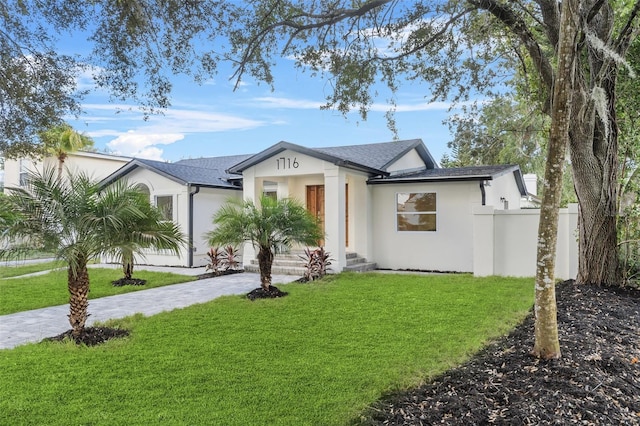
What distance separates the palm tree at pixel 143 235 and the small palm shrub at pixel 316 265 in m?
5.00

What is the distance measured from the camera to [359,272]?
12664 mm

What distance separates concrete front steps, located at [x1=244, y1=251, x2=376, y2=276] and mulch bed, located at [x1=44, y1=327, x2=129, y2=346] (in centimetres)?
654

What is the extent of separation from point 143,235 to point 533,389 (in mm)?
5270

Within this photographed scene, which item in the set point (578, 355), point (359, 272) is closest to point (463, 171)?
point (359, 272)

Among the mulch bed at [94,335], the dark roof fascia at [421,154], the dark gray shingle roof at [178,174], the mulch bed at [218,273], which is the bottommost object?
the mulch bed at [94,335]

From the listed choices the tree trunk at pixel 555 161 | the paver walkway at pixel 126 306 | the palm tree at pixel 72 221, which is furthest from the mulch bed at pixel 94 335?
the tree trunk at pixel 555 161

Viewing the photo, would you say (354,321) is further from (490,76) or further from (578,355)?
(490,76)

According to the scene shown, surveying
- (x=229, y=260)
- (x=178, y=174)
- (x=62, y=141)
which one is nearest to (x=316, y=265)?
(x=229, y=260)

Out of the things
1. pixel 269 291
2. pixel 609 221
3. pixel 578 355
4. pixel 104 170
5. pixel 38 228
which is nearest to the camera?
pixel 578 355

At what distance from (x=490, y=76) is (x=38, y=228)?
329 inches

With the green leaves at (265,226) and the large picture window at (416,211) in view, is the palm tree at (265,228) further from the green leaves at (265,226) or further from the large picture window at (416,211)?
the large picture window at (416,211)

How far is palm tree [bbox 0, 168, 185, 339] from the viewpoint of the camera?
221 inches

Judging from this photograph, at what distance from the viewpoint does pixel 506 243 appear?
1122 cm

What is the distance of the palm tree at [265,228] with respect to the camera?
9102 millimetres
